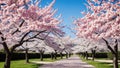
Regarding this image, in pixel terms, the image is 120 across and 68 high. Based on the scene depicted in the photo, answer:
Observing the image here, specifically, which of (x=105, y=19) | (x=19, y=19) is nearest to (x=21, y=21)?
(x=19, y=19)

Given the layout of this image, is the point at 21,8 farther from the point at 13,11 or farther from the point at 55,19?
the point at 55,19

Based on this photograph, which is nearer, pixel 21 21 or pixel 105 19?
pixel 105 19

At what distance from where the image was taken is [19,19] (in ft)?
56.0

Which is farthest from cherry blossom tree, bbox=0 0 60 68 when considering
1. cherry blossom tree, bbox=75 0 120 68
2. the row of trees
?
cherry blossom tree, bbox=75 0 120 68

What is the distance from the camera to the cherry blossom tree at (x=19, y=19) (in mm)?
16094

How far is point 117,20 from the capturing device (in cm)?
1216

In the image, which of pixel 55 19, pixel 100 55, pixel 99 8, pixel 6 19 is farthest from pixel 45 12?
pixel 100 55

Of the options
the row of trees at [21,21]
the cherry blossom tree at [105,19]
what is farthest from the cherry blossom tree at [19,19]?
the cherry blossom tree at [105,19]

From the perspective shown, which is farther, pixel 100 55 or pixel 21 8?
pixel 100 55

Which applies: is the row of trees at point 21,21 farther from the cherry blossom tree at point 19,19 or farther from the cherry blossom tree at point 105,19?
the cherry blossom tree at point 105,19

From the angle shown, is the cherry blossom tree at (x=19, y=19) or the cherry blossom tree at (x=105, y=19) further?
the cherry blossom tree at (x=19, y=19)

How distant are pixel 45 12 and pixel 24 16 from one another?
219 cm

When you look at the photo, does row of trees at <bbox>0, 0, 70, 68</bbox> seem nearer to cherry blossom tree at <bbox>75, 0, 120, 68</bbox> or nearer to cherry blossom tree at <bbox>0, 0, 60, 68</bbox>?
cherry blossom tree at <bbox>0, 0, 60, 68</bbox>

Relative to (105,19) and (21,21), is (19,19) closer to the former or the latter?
(21,21)
